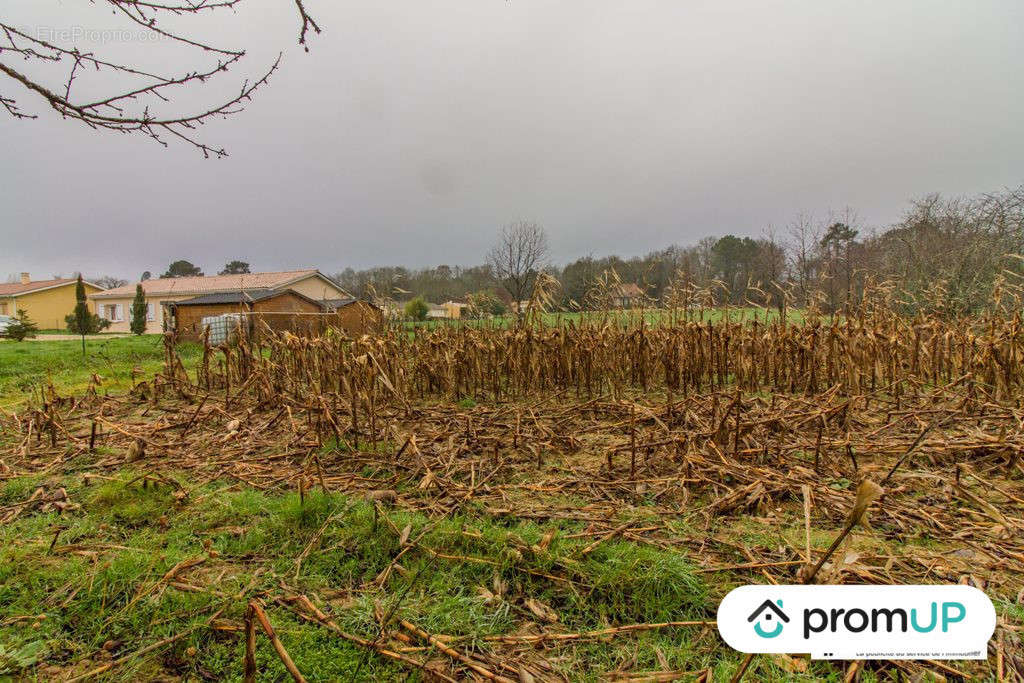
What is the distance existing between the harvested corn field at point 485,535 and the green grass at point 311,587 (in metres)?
0.01

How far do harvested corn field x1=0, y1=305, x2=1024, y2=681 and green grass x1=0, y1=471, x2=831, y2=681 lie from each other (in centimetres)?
1

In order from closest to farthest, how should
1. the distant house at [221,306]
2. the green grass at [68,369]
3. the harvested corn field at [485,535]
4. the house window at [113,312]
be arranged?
the harvested corn field at [485,535] → the green grass at [68,369] → the distant house at [221,306] → the house window at [113,312]

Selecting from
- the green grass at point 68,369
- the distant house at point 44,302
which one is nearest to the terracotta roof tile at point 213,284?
the distant house at point 44,302

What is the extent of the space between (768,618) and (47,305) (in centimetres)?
5705

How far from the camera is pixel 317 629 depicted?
1.83 meters

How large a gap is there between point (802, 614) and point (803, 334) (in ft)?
18.7

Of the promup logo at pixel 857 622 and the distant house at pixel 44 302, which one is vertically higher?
the distant house at pixel 44 302

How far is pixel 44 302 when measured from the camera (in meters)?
40.5

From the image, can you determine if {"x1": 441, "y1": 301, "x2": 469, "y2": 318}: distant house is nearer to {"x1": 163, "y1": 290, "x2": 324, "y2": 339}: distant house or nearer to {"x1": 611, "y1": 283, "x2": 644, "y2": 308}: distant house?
{"x1": 611, "y1": 283, "x2": 644, "y2": 308}: distant house

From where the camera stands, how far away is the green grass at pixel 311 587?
169cm

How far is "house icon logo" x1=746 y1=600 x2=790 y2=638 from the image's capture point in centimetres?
127

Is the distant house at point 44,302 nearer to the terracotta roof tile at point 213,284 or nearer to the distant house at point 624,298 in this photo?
the terracotta roof tile at point 213,284

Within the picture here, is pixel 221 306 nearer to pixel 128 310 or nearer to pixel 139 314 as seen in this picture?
pixel 139 314

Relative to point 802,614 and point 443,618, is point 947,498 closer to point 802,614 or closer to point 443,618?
point 802,614
